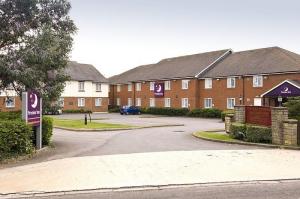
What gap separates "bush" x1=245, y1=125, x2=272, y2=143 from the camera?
20672 millimetres

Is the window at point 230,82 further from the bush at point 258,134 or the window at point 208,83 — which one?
the bush at point 258,134

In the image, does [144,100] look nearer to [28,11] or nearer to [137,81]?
[137,81]

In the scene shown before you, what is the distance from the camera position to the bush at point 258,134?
2067 cm

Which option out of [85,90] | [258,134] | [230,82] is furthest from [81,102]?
[258,134]

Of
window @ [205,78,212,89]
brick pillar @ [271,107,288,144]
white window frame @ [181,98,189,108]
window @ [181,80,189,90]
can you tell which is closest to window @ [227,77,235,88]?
window @ [205,78,212,89]

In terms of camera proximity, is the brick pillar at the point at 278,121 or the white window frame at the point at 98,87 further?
the white window frame at the point at 98,87

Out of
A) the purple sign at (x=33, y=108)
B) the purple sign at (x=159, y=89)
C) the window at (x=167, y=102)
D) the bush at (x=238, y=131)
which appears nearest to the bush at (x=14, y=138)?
the purple sign at (x=33, y=108)

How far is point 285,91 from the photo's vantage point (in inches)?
1779

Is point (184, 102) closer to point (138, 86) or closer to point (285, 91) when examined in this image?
point (138, 86)

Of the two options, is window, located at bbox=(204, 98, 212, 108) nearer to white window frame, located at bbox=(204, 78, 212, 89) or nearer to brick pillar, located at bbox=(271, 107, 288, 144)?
white window frame, located at bbox=(204, 78, 212, 89)

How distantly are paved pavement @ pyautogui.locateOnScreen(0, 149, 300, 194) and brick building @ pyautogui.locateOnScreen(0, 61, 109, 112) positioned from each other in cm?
5208

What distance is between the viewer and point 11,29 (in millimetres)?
18469

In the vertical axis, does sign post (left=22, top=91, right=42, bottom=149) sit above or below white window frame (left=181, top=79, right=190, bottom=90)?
below

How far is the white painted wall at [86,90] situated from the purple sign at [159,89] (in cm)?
1049
